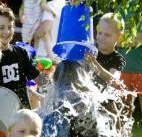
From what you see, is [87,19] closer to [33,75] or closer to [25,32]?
[33,75]

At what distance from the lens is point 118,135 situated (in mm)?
5379

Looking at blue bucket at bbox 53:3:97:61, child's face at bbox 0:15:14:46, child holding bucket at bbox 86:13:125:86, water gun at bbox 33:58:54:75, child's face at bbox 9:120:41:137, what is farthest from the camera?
water gun at bbox 33:58:54:75

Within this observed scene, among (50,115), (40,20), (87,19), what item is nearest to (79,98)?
(50,115)

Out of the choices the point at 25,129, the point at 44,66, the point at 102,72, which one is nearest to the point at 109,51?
the point at 102,72

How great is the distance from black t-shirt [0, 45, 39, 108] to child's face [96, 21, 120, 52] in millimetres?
592

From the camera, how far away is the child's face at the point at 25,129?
12.9 ft

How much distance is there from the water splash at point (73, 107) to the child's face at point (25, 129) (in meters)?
0.80

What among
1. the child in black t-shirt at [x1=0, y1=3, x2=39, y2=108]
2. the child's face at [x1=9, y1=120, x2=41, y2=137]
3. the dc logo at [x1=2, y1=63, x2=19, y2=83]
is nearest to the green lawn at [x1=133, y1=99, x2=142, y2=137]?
the child in black t-shirt at [x1=0, y1=3, x2=39, y2=108]

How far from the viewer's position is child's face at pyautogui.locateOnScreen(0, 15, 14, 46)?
5.06 m

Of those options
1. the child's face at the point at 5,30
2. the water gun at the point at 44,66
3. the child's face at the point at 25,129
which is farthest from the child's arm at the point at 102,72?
the water gun at the point at 44,66

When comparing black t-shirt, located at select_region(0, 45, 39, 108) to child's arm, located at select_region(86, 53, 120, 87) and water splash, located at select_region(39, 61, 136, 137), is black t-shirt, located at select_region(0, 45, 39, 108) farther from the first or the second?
child's arm, located at select_region(86, 53, 120, 87)

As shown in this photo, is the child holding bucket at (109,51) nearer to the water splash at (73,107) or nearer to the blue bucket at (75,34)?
the water splash at (73,107)

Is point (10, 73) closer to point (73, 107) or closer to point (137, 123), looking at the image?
point (73, 107)

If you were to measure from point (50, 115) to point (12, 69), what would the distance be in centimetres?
45
